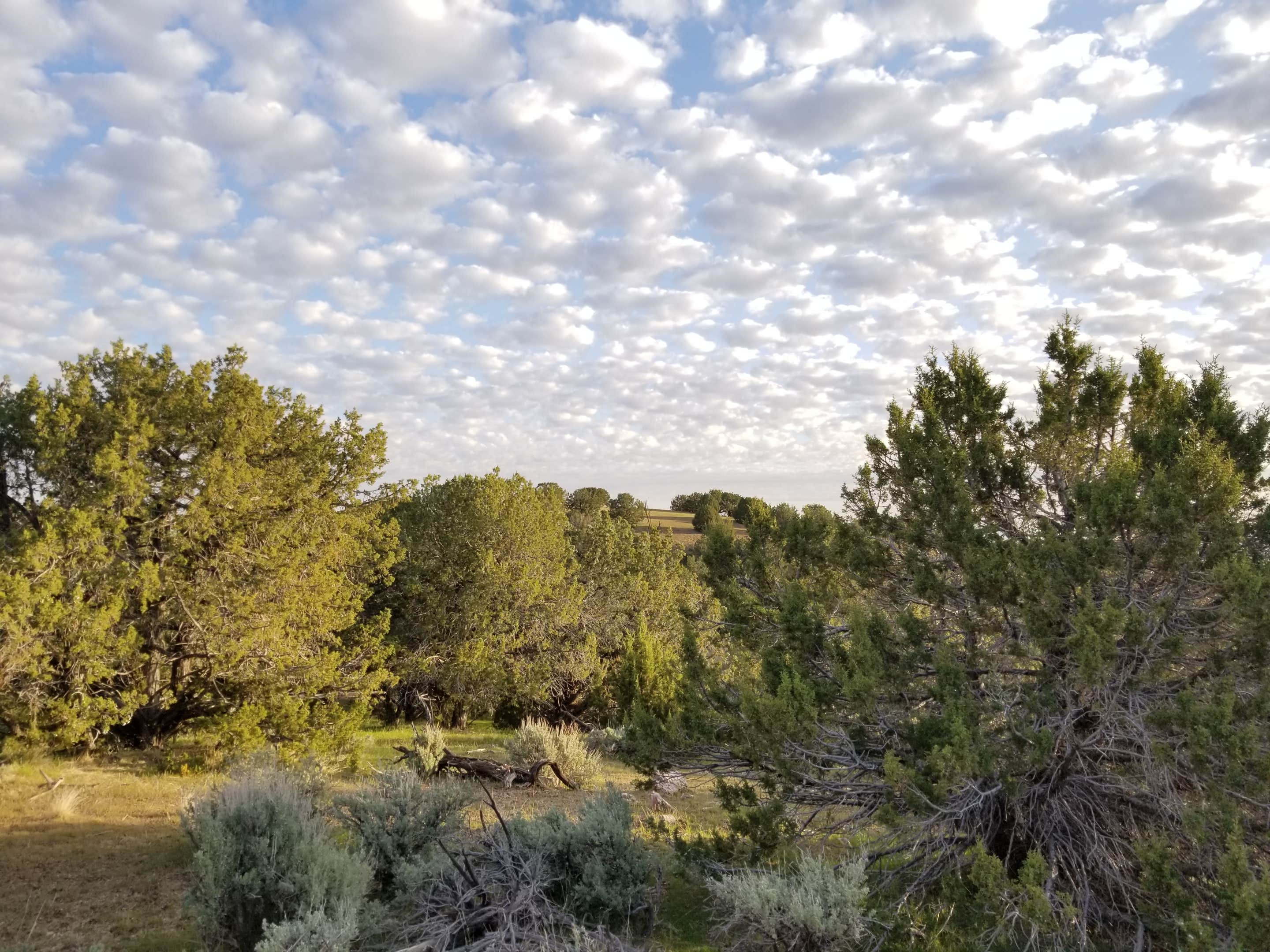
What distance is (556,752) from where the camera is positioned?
1179 centimetres

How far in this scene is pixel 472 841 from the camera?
259 inches

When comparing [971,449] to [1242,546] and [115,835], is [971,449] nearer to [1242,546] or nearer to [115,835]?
[1242,546]

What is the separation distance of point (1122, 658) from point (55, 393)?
43.9 ft

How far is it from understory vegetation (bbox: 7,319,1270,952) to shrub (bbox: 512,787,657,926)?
0.03m

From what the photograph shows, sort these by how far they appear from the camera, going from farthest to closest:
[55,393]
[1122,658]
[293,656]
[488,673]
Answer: [488,673]
[293,656]
[55,393]
[1122,658]

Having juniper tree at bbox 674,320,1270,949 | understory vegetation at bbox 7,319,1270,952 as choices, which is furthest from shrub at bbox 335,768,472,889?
juniper tree at bbox 674,320,1270,949

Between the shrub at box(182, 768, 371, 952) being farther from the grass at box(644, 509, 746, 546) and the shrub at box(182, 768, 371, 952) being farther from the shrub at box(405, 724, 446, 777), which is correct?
the grass at box(644, 509, 746, 546)

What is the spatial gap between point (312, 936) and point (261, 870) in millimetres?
1352

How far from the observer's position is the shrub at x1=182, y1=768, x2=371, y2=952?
5.18 meters

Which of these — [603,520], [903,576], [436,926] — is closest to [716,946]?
[436,926]

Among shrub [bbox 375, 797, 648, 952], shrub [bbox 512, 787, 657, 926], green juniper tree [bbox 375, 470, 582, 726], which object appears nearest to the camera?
shrub [bbox 375, 797, 648, 952]

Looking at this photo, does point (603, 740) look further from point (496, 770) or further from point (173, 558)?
point (173, 558)

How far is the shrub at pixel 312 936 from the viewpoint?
425cm

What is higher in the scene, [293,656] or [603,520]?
[603,520]
